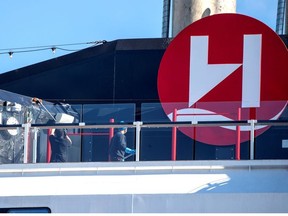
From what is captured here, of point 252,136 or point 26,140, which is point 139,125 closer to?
point 252,136

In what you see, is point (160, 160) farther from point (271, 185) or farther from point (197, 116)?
point (271, 185)

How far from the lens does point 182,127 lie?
9.91m

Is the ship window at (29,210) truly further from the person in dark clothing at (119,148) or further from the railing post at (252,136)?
the railing post at (252,136)

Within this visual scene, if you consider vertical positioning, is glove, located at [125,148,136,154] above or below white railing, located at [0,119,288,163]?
below

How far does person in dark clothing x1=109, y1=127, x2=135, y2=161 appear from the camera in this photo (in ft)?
32.5

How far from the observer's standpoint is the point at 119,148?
993 centimetres

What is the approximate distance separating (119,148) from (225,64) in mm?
2289

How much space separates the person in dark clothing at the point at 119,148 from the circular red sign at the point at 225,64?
1091 millimetres

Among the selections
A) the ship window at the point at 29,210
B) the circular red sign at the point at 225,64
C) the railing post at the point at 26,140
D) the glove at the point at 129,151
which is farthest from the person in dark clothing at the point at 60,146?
the circular red sign at the point at 225,64

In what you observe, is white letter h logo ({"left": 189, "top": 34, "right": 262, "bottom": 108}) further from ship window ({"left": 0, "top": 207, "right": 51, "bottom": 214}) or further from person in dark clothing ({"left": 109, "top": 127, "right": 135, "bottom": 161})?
ship window ({"left": 0, "top": 207, "right": 51, "bottom": 214})

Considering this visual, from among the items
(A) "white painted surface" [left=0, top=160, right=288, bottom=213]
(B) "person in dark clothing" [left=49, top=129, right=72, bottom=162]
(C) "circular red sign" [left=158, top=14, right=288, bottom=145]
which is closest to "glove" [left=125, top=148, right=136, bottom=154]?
(A) "white painted surface" [left=0, top=160, right=288, bottom=213]

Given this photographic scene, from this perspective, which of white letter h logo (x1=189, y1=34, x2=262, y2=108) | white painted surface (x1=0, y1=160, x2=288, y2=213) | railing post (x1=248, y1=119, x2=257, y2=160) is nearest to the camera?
white painted surface (x1=0, y1=160, x2=288, y2=213)

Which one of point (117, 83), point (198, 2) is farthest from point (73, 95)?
point (198, 2)

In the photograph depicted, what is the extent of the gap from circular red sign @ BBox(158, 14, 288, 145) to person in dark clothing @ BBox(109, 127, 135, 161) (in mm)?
1091
